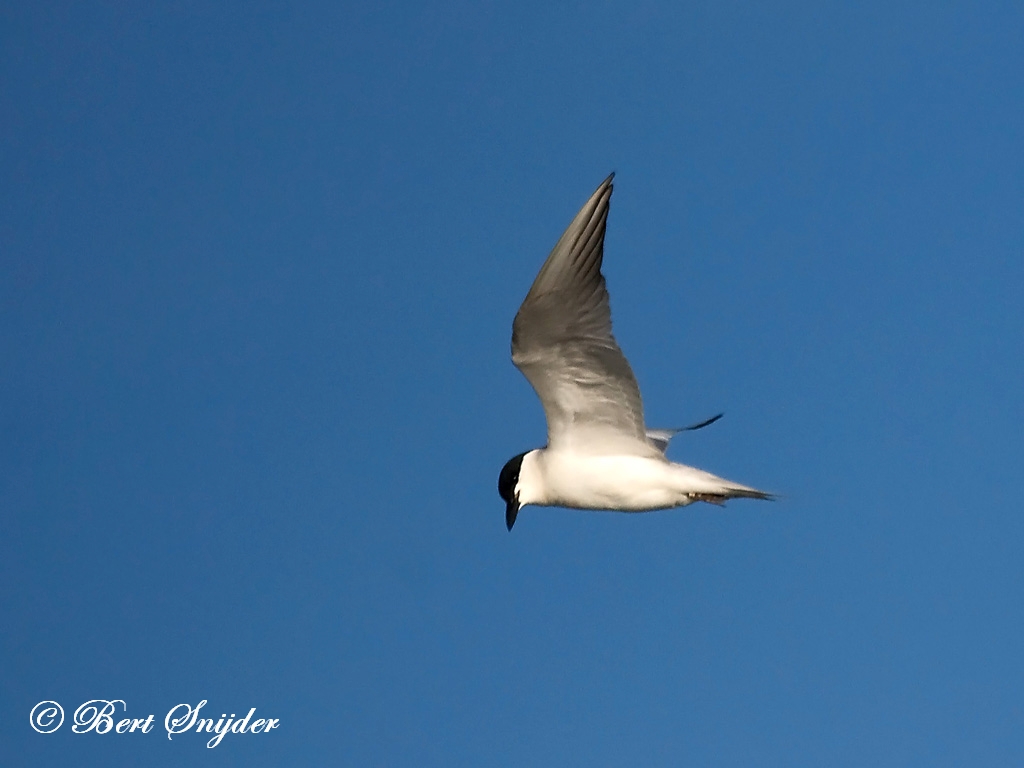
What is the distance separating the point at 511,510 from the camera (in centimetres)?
705

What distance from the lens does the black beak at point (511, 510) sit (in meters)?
7.02

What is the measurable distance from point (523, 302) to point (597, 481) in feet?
3.93

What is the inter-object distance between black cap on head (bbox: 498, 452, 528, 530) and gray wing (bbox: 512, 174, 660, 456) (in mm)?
317

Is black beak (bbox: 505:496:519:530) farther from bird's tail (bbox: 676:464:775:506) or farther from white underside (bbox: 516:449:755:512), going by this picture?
bird's tail (bbox: 676:464:775:506)

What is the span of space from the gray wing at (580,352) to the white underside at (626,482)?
0.23 feet

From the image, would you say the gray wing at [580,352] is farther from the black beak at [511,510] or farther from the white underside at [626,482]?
the black beak at [511,510]

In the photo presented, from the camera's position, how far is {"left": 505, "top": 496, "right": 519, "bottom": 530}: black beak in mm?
7021

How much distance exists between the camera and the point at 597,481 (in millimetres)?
6660

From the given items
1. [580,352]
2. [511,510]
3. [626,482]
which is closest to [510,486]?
[511,510]

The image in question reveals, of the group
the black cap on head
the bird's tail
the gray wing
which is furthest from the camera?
the black cap on head

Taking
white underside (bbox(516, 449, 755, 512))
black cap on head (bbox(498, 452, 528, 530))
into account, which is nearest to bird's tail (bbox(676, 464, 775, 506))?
white underside (bbox(516, 449, 755, 512))

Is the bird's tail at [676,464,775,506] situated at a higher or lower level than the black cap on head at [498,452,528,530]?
lower

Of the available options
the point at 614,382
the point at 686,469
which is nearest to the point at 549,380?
the point at 614,382

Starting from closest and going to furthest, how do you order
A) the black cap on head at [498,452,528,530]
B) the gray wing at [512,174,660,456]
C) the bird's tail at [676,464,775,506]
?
the gray wing at [512,174,660,456] → the bird's tail at [676,464,775,506] → the black cap on head at [498,452,528,530]
